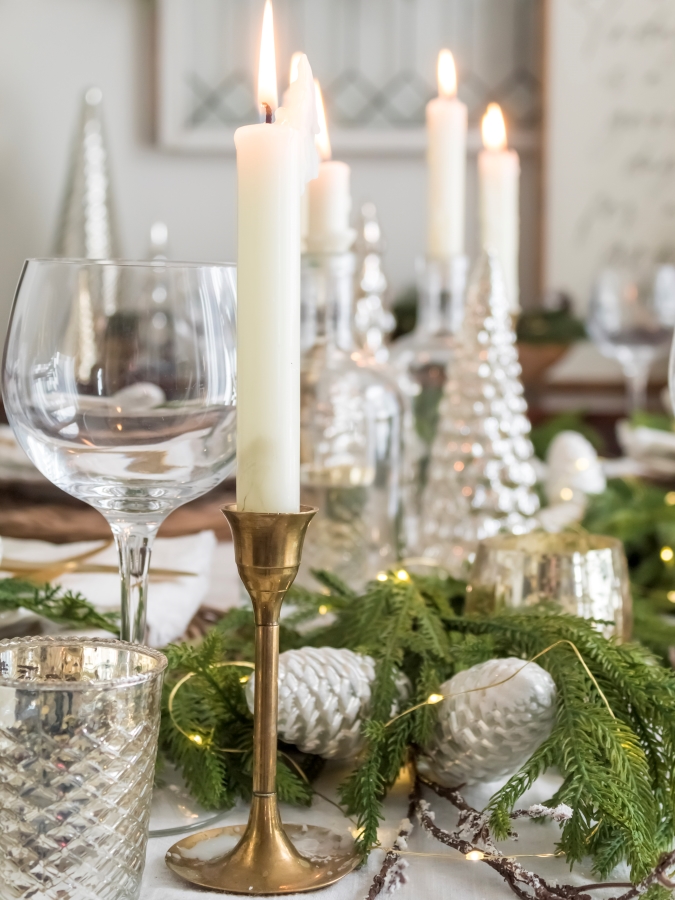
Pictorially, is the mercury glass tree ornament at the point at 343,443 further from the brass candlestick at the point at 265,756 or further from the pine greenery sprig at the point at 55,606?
the brass candlestick at the point at 265,756

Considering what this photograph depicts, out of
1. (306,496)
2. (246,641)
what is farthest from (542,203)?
(246,641)

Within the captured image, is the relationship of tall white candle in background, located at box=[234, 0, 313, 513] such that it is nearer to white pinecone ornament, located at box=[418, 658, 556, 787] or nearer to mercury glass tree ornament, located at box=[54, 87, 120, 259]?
white pinecone ornament, located at box=[418, 658, 556, 787]

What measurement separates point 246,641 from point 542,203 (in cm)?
178

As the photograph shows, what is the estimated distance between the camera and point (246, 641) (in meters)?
0.52

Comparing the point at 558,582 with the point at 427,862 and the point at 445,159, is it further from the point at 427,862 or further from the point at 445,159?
the point at 445,159

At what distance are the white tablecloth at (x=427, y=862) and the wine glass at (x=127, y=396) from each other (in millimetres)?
96

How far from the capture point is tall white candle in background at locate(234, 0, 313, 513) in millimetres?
324

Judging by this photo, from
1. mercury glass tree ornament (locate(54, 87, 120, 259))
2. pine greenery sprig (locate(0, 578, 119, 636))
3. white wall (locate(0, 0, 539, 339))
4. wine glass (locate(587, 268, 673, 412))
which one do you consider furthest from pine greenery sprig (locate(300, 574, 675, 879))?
white wall (locate(0, 0, 539, 339))

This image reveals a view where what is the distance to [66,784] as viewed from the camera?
0.99ft

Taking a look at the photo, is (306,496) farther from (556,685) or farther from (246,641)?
(556,685)

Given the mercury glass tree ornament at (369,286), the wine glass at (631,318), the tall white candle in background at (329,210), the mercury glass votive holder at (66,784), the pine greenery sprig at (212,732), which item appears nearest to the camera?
the mercury glass votive holder at (66,784)

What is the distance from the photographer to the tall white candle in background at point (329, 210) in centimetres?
65

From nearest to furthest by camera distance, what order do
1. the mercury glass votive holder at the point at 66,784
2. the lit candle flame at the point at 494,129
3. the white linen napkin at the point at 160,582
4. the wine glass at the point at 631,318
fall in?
the mercury glass votive holder at the point at 66,784
the white linen napkin at the point at 160,582
the lit candle flame at the point at 494,129
the wine glass at the point at 631,318

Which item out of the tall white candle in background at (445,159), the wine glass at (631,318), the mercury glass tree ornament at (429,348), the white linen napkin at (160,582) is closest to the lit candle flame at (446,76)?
the tall white candle in background at (445,159)
